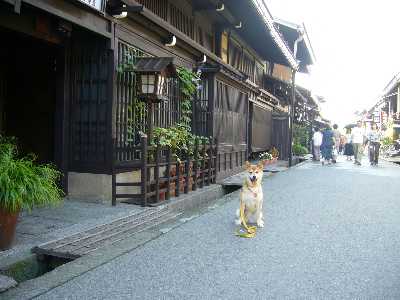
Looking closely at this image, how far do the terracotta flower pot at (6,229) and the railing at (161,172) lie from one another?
10.6 feet

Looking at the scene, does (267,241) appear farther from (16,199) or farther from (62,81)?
(62,81)

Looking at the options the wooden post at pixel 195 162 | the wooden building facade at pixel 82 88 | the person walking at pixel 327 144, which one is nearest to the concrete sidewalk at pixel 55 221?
the wooden building facade at pixel 82 88

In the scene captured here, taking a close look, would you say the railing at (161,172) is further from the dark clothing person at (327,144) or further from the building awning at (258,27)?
the dark clothing person at (327,144)

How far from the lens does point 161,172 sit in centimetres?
1155

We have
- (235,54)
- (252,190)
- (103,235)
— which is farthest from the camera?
(235,54)

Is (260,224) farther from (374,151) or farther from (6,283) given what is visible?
(374,151)

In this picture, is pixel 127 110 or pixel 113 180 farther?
pixel 127 110

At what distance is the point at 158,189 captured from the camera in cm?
931

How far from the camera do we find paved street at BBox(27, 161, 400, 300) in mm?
4617

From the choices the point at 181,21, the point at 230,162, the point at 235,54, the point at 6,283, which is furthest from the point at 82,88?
the point at 235,54

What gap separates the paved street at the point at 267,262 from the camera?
4617 mm

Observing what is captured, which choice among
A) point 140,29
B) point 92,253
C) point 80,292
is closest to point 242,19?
point 140,29

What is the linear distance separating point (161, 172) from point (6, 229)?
612 cm

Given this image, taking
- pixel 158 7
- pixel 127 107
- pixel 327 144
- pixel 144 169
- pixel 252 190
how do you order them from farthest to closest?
pixel 327 144
pixel 158 7
pixel 127 107
pixel 144 169
pixel 252 190
